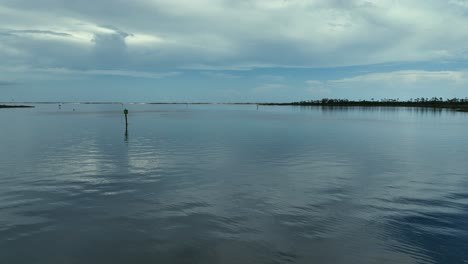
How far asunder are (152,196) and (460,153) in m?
35.6

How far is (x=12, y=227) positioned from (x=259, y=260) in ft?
35.8

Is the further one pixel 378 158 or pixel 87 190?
pixel 378 158

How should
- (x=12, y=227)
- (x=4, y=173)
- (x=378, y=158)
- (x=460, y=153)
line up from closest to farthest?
(x=12, y=227) → (x=4, y=173) → (x=378, y=158) → (x=460, y=153)

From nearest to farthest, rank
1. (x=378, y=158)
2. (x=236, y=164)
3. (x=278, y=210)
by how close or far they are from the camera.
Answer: (x=278, y=210), (x=236, y=164), (x=378, y=158)

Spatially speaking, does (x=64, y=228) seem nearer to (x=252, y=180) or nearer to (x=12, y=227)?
(x=12, y=227)

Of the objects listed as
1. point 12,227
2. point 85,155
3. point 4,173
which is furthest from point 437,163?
point 4,173

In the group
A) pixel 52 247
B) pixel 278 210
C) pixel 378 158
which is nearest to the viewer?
pixel 52 247

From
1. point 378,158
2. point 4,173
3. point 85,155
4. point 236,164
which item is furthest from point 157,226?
point 378,158

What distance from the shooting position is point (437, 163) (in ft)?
97.7

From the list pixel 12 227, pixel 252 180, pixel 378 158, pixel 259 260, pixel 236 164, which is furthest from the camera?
pixel 378 158

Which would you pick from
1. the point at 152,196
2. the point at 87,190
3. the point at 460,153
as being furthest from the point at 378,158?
the point at 87,190

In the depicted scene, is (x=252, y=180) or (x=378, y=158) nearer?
(x=252, y=180)

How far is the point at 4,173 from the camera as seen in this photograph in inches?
950

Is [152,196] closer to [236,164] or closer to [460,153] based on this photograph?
[236,164]
